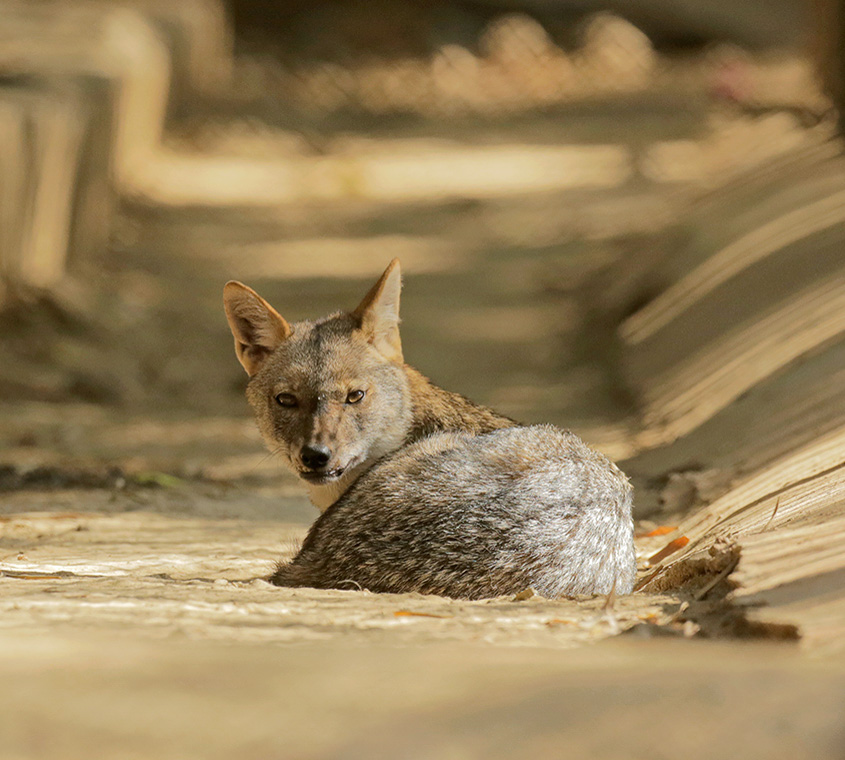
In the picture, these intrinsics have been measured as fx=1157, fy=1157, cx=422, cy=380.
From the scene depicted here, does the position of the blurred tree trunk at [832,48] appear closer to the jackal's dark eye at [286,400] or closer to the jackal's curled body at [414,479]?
the jackal's curled body at [414,479]

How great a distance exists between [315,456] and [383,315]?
0.89 metres

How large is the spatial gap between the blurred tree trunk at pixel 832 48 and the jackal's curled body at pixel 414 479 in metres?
6.44

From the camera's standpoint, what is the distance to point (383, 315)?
17.5 ft

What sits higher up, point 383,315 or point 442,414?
point 383,315

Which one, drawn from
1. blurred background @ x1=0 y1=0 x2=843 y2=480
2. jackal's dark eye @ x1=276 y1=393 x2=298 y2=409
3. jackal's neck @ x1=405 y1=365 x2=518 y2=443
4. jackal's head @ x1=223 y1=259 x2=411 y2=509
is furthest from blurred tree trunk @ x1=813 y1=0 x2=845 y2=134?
jackal's dark eye @ x1=276 y1=393 x2=298 y2=409

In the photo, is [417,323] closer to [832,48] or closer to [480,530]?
[832,48]

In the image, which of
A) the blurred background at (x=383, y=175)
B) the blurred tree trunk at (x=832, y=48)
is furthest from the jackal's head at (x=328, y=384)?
the blurred tree trunk at (x=832, y=48)

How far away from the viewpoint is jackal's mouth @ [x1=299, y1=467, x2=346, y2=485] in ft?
15.7

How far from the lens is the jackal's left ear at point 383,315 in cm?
524

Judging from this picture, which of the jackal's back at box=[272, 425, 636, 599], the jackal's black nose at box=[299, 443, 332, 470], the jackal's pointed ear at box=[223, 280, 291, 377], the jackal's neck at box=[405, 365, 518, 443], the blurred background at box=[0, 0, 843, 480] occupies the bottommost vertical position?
the jackal's back at box=[272, 425, 636, 599]

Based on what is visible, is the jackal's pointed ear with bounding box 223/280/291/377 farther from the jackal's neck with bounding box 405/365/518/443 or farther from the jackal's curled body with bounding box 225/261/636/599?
the jackal's neck with bounding box 405/365/518/443

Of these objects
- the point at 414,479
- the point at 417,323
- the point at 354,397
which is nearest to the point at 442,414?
the point at 354,397

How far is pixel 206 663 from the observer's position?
2.79 meters

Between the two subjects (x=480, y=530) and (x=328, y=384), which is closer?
(x=480, y=530)
